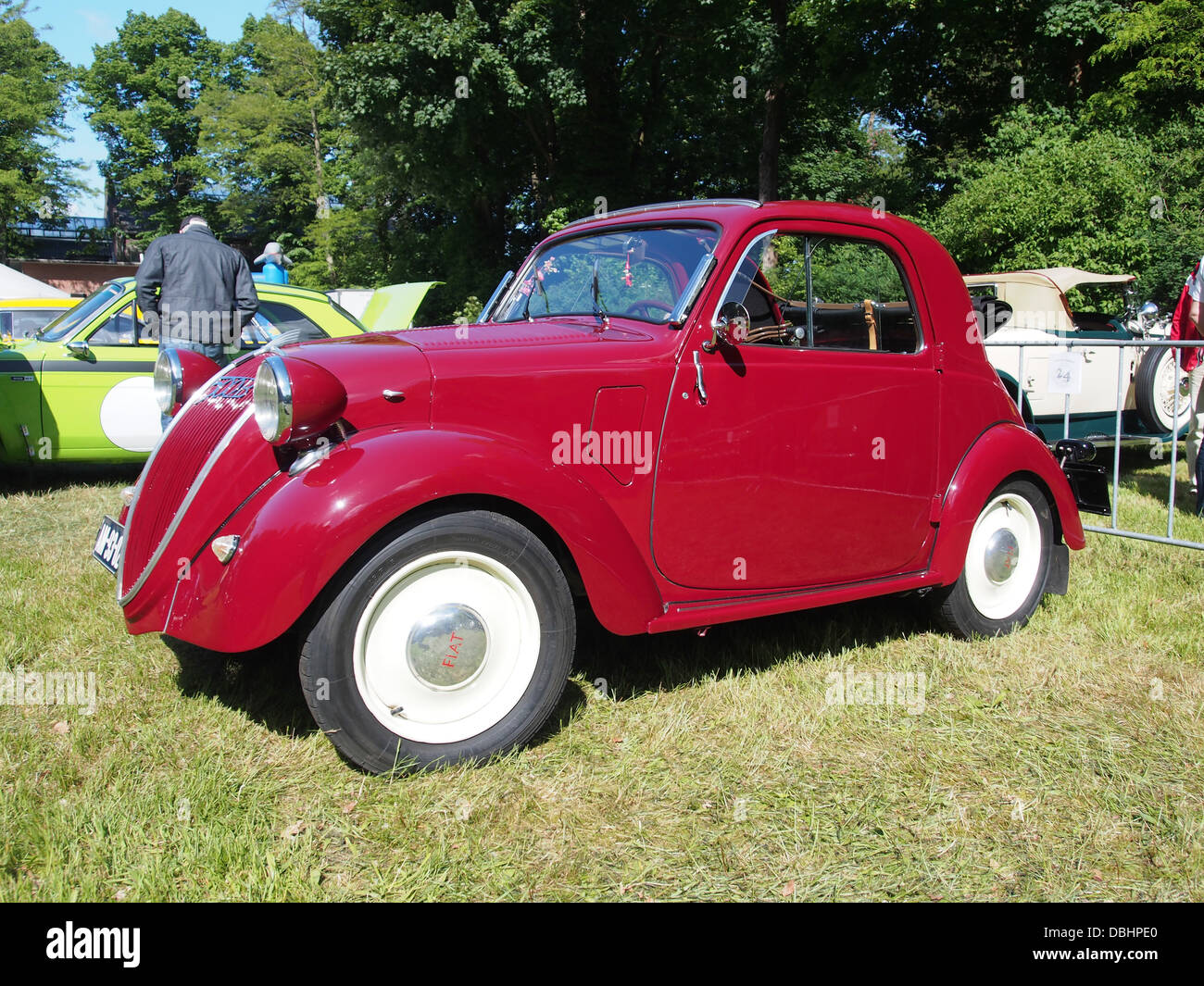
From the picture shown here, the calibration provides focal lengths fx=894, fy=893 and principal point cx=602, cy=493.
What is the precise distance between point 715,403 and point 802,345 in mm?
553

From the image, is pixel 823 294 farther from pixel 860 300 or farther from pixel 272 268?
pixel 272 268

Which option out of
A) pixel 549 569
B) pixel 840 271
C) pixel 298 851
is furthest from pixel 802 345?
pixel 298 851

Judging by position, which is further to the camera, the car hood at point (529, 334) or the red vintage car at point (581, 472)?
the car hood at point (529, 334)

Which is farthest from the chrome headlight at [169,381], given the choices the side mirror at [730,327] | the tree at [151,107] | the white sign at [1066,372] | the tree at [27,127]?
the tree at [151,107]

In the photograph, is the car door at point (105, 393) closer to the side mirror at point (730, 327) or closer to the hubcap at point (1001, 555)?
the side mirror at point (730, 327)

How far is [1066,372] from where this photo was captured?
241 inches

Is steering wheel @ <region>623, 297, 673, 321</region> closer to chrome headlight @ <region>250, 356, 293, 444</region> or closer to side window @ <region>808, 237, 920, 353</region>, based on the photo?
side window @ <region>808, 237, 920, 353</region>

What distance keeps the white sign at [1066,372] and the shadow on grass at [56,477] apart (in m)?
7.26

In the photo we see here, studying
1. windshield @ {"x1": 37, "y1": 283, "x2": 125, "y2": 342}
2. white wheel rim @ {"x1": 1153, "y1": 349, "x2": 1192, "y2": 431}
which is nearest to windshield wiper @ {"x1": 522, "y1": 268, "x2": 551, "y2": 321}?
windshield @ {"x1": 37, "y1": 283, "x2": 125, "y2": 342}

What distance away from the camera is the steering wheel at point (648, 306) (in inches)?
133

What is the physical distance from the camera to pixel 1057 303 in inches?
352

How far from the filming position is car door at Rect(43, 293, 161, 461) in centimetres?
695

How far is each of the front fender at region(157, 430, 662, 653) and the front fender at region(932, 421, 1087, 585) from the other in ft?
6.28

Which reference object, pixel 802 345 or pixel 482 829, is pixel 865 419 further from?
pixel 482 829
